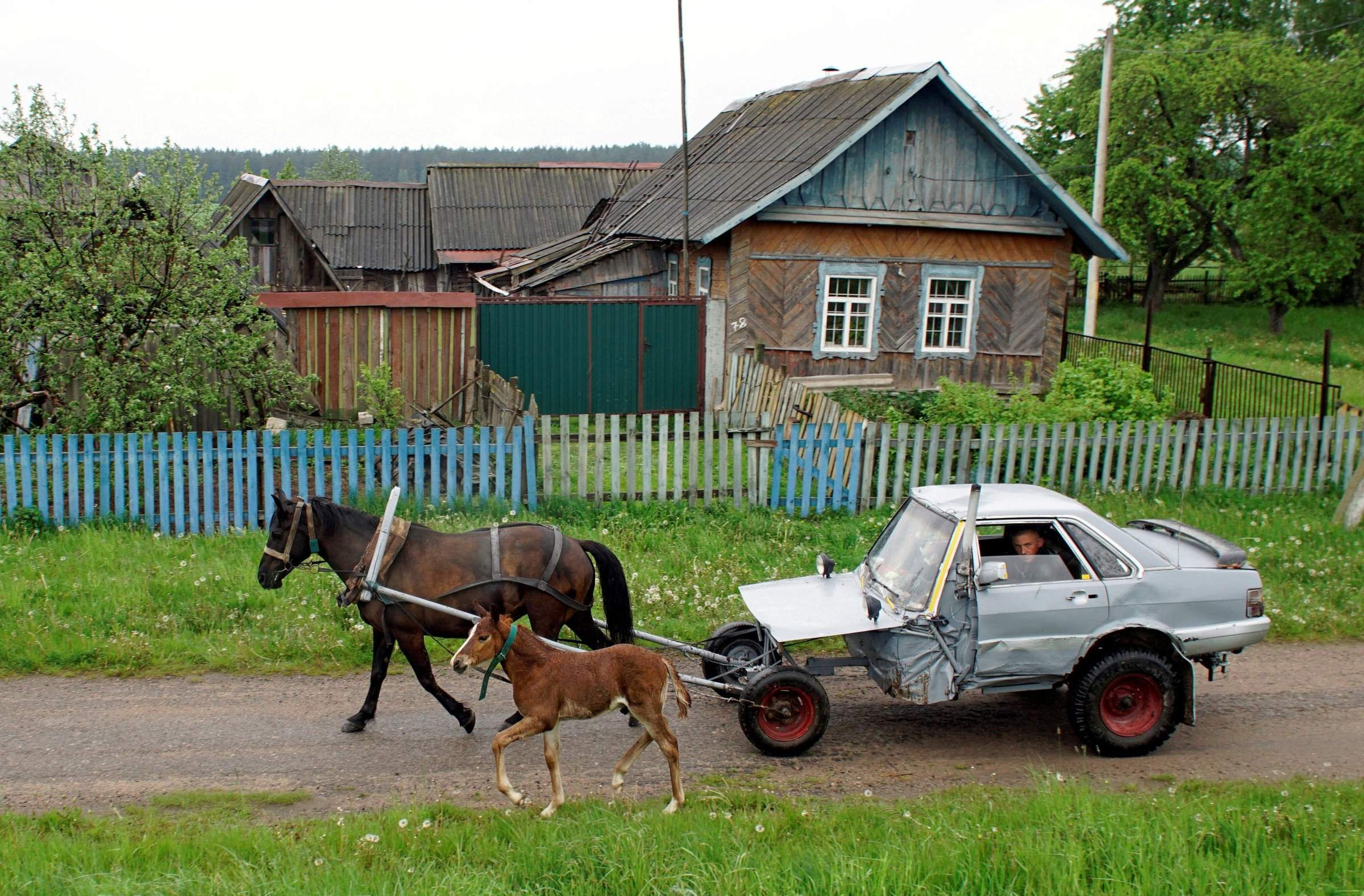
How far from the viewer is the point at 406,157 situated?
472ft

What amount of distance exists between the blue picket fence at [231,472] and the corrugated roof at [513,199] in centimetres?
2287

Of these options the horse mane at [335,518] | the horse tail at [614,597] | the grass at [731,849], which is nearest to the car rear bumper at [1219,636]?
the grass at [731,849]

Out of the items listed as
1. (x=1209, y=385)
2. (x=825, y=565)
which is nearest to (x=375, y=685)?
(x=825, y=565)

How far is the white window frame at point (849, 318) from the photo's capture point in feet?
61.4

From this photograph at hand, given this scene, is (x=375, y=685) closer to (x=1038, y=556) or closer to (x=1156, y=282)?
(x=1038, y=556)

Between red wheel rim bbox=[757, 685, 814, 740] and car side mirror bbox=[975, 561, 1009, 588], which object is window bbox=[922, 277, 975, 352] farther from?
red wheel rim bbox=[757, 685, 814, 740]

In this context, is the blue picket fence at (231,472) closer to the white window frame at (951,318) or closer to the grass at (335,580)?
the grass at (335,580)

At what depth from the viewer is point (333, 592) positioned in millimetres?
9508

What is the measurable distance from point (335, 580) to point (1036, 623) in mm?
6001

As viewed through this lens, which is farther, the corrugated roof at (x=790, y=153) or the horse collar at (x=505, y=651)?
the corrugated roof at (x=790, y=153)

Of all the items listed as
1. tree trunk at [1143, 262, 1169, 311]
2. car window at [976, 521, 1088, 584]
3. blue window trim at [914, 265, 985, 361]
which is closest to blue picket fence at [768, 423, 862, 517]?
car window at [976, 521, 1088, 584]

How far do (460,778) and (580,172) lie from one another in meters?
34.3

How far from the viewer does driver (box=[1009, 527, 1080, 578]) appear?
23.5 feet

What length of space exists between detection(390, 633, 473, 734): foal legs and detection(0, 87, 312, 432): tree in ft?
20.8
